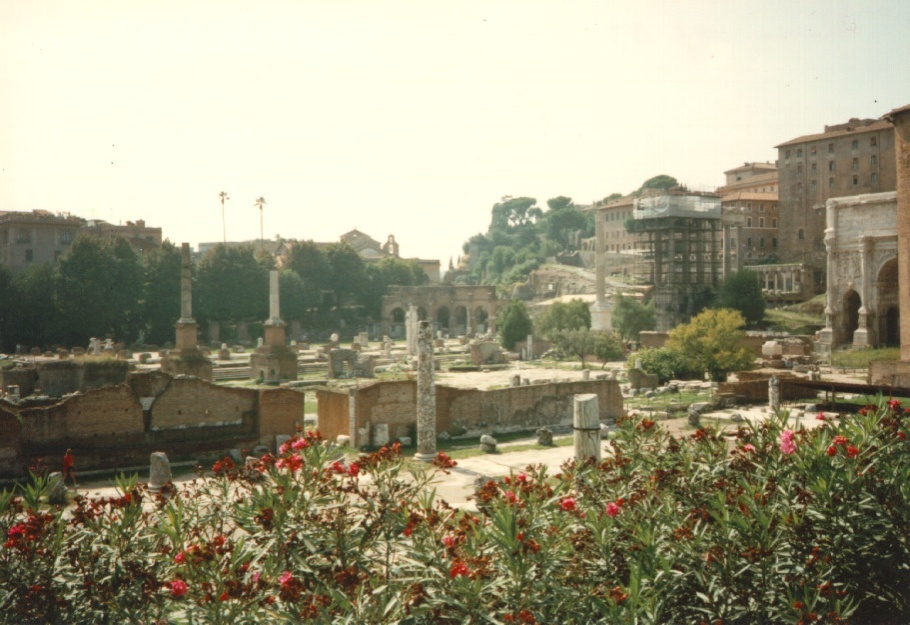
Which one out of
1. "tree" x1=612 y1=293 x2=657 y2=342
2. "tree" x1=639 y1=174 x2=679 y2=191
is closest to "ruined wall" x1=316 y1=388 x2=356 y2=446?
"tree" x1=612 y1=293 x2=657 y2=342

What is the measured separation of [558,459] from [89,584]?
13.0 meters

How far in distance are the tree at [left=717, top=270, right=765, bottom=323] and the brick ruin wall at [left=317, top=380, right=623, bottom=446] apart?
26630mm

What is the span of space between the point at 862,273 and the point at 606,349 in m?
13.1

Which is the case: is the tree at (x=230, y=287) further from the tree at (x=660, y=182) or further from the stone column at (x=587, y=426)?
the tree at (x=660, y=182)

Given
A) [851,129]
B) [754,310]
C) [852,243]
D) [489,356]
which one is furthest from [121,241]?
[851,129]

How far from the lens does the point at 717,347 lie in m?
29.9

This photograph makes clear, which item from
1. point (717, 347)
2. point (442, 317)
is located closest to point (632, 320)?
point (717, 347)

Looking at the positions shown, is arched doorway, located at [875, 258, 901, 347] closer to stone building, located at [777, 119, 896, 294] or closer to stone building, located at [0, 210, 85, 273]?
stone building, located at [777, 119, 896, 294]

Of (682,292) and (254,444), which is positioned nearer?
(254,444)

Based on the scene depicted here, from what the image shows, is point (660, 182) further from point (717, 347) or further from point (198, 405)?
point (198, 405)

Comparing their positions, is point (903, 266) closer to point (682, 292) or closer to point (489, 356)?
point (489, 356)

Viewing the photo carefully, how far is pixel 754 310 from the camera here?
47406mm

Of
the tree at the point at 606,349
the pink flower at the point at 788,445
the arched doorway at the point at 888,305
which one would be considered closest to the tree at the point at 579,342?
the tree at the point at 606,349

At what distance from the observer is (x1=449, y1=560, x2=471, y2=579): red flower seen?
16.2ft
